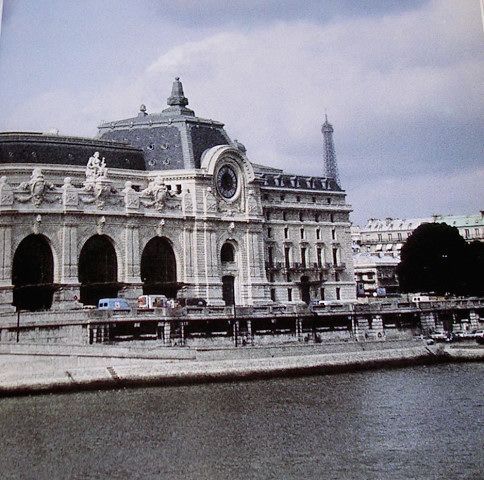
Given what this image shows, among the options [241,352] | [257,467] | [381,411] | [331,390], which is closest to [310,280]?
[241,352]

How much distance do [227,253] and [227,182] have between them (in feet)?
7.39

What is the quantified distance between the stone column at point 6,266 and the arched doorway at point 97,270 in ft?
6.96

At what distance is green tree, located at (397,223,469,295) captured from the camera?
14.6 metres

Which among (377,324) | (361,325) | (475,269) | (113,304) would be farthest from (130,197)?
(475,269)

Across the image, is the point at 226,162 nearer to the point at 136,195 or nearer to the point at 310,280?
the point at 136,195

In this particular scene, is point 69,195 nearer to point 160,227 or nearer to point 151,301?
point 160,227

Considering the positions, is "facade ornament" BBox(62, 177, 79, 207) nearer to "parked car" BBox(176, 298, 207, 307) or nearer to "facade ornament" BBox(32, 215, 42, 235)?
"facade ornament" BBox(32, 215, 42, 235)

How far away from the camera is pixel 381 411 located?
1365cm

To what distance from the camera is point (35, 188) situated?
2312 centimetres

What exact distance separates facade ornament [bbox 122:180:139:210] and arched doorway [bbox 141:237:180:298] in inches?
49.0

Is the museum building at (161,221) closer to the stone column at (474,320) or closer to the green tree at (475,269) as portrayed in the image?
the stone column at (474,320)

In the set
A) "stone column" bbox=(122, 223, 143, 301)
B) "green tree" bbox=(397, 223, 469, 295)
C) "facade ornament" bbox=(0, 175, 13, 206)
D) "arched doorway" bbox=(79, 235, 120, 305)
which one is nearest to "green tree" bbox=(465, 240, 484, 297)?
"green tree" bbox=(397, 223, 469, 295)

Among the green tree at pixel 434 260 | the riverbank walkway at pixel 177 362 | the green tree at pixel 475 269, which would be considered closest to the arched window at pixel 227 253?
the riverbank walkway at pixel 177 362

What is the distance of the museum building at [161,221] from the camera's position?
2327cm
